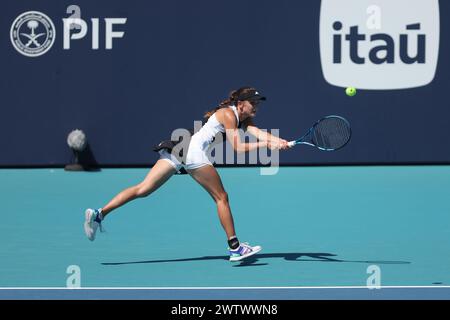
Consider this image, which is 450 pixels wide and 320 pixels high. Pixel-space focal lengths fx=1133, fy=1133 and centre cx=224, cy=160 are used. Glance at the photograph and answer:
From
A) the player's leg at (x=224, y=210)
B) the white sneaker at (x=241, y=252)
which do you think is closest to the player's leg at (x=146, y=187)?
the player's leg at (x=224, y=210)

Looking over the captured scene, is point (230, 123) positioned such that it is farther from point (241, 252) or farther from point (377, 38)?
point (377, 38)

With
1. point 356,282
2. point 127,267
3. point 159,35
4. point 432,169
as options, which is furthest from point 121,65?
point 356,282

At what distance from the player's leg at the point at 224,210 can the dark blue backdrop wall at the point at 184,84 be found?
244 inches

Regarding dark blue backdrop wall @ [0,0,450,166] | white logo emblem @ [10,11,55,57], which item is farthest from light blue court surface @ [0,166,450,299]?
white logo emblem @ [10,11,55,57]

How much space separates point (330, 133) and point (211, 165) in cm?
110

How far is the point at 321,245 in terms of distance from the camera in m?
9.66

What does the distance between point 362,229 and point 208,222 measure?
1529 millimetres

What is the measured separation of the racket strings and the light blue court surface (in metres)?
0.89

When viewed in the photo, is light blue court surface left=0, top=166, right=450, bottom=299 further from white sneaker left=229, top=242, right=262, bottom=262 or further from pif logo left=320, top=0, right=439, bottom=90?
pif logo left=320, top=0, right=439, bottom=90

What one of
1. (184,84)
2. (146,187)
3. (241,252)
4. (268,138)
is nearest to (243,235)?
(241,252)

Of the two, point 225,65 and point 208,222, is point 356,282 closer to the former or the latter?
point 208,222

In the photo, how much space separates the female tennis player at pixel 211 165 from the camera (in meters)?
8.80

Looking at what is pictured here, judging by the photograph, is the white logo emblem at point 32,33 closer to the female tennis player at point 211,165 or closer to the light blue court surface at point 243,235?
the light blue court surface at point 243,235
